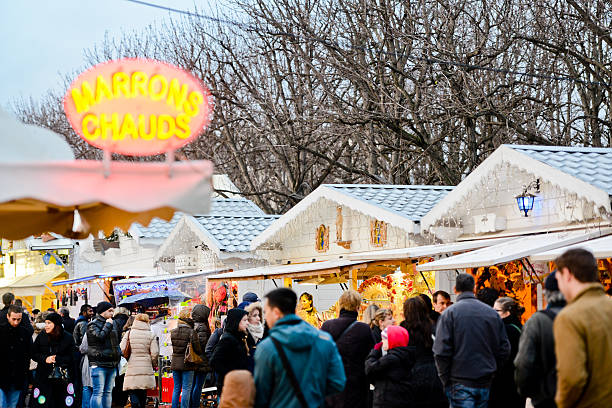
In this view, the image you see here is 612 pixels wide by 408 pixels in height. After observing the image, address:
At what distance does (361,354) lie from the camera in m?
9.06

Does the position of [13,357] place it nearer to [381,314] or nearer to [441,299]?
[381,314]

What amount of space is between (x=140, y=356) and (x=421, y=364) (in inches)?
283

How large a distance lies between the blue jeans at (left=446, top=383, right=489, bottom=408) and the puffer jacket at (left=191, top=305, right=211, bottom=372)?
594 cm

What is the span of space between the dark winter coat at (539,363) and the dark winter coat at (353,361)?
3134 millimetres

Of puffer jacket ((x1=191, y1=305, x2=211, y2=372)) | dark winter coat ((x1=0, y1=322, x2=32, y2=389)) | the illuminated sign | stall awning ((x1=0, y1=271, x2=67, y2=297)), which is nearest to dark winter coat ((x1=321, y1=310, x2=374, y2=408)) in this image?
the illuminated sign

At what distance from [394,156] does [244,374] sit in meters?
22.9

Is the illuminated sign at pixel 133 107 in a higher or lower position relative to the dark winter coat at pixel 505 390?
higher

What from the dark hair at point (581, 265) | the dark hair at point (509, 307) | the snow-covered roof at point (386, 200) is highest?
the snow-covered roof at point (386, 200)

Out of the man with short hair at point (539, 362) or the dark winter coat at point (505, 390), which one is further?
the dark winter coat at point (505, 390)

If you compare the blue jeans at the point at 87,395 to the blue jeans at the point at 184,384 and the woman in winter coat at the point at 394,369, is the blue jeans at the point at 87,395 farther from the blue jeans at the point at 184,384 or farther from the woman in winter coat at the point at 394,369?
the woman in winter coat at the point at 394,369

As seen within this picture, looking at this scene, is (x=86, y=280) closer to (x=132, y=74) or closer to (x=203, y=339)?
(x=203, y=339)

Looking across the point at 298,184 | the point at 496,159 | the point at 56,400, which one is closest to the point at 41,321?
the point at 56,400

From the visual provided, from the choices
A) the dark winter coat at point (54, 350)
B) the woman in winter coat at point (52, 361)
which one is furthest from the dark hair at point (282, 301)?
the dark winter coat at point (54, 350)

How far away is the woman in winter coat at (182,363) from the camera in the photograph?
45.0 feet
